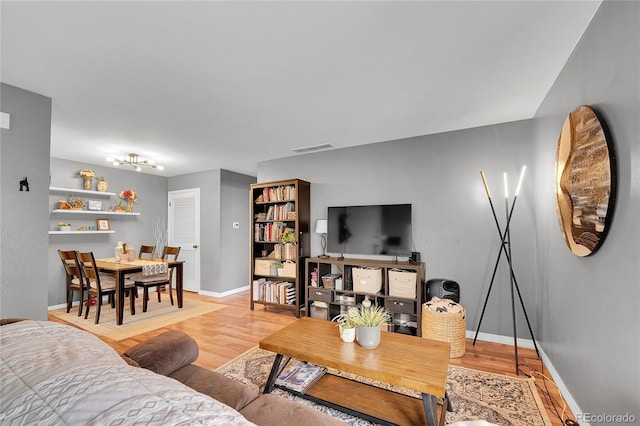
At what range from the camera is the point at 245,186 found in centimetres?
623

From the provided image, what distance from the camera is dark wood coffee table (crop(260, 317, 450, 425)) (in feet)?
5.18

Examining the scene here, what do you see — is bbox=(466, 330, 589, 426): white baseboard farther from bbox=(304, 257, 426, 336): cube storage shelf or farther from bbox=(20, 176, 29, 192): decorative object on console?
bbox=(20, 176, 29, 192): decorative object on console

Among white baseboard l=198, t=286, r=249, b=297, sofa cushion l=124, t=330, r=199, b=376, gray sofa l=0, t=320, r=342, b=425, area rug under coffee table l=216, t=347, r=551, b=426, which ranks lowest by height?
white baseboard l=198, t=286, r=249, b=297

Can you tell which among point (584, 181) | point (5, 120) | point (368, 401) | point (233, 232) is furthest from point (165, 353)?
point (233, 232)

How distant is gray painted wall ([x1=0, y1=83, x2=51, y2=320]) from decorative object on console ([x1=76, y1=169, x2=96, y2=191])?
2.85 meters

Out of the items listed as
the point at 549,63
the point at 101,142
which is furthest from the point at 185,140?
the point at 549,63

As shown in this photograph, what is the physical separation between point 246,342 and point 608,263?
313 cm

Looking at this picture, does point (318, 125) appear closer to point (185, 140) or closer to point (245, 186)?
point (185, 140)

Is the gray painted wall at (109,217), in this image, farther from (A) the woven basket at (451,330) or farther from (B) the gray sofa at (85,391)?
(A) the woven basket at (451,330)

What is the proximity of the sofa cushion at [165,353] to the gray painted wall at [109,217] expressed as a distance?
151 inches

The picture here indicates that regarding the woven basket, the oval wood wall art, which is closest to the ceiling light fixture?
the woven basket

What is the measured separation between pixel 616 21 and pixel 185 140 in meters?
Result: 4.01

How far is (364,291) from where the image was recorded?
140 inches

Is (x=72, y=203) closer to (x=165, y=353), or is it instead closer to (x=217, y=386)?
(x=165, y=353)
